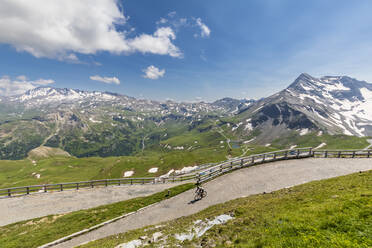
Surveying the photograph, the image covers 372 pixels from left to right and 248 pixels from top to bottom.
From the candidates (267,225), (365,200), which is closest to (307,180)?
(365,200)

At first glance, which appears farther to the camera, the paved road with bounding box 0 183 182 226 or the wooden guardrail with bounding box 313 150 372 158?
the wooden guardrail with bounding box 313 150 372 158

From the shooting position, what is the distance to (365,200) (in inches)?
359

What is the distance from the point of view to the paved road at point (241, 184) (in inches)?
727

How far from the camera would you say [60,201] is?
2588cm

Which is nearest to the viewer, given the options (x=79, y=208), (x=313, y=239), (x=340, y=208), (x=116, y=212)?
(x=313, y=239)

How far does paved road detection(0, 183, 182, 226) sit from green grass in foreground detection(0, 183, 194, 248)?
6.99ft

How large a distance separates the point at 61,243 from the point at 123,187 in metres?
15.4

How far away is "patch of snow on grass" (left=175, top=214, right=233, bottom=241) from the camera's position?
11.5m

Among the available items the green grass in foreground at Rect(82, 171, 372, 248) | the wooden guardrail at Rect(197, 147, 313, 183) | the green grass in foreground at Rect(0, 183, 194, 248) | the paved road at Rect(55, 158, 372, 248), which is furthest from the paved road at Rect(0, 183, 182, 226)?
the green grass in foreground at Rect(82, 171, 372, 248)

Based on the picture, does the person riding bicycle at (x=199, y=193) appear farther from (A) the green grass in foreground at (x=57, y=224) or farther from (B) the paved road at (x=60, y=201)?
(B) the paved road at (x=60, y=201)

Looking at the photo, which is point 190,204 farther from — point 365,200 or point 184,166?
point 184,166

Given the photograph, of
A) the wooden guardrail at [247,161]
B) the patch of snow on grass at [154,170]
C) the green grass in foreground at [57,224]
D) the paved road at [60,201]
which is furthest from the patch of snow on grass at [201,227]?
the patch of snow on grass at [154,170]

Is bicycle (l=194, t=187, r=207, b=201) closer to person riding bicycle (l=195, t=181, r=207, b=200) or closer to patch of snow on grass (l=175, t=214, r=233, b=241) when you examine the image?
person riding bicycle (l=195, t=181, r=207, b=200)

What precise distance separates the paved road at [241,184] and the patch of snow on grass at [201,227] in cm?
590
